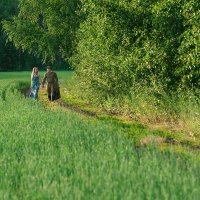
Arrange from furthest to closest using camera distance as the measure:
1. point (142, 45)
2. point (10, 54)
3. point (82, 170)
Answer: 1. point (10, 54)
2. point (142, 45)
3. point (82, 170)

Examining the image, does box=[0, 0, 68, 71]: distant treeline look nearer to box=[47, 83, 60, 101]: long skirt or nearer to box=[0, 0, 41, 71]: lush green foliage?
box=[0, 0, 41, 71]: lush green foliage

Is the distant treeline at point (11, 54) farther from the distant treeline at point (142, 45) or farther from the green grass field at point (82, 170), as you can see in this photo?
the green grass field at point (82, 170)

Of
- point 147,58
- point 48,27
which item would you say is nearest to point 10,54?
point 48,27

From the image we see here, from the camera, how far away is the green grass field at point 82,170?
212 inches

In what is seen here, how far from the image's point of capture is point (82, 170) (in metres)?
6.24

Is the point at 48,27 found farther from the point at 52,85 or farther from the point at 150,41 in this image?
the point at 150,41

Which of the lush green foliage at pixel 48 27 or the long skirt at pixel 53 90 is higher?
the lush green foliage at pixel 48 27

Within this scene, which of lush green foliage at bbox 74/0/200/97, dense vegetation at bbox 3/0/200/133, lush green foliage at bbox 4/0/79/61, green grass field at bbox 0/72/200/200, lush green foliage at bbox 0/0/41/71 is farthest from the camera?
lush green foliage at bbox 0/0/41/71

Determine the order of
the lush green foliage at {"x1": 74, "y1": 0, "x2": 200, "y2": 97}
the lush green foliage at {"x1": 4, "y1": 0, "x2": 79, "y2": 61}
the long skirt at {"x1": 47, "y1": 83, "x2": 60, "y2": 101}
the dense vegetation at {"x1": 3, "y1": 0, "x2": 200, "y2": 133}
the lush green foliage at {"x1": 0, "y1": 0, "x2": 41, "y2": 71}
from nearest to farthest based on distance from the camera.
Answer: the dense vegetation at {"x1": 3, "y1": 0, "x2": 200, "y2": 133}, the lush green foliage at {"x1": 74, "y1": 0, "x2": 200, "y2": 97}, the long skirt at {"x1": 47, "y1": 83, "x2": 60, "y2": 101}, the lush green foliage at {"x1": 4, "y1": 0, "x2": 79, "y2": 61}, the lush green foliage at {"x1": 0, "y1": 0, "x2": 41, "y2": 71}

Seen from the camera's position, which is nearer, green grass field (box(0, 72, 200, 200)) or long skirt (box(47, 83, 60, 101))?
green grass field (box(0, 72, 200, 200))

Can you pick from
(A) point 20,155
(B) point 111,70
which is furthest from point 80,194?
(B) point 111,70

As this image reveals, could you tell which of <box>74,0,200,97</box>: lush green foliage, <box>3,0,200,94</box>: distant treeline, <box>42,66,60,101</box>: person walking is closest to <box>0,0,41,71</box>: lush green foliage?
<box>42,66,60,101</box>: person walking

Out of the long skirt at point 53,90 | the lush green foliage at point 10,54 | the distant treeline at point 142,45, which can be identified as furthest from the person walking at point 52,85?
the lush green foliage at point 10,54

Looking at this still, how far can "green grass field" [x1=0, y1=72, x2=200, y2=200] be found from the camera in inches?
212
